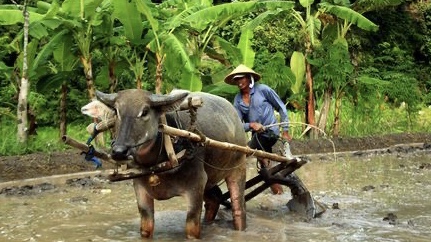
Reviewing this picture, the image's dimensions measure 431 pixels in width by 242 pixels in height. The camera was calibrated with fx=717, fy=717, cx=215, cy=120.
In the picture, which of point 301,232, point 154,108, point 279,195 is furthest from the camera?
point 279,195

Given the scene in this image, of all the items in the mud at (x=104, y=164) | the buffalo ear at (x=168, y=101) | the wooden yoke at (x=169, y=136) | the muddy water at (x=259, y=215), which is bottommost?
the mud at (x=104, y=164)

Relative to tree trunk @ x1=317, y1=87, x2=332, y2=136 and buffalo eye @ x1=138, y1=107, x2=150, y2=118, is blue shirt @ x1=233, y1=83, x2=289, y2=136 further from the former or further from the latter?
tree trunk @ x1=317, y1=87, x2=332, y2=136

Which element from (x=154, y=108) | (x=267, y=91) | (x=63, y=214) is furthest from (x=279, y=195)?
(x=154, y=108)

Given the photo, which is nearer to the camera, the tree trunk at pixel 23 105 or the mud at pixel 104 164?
the mud at pixel 104 164

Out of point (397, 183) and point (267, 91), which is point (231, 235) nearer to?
point (267, 91)

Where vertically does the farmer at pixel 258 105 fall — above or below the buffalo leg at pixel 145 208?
above

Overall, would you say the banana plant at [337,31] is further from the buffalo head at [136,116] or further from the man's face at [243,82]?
the buffalo head at [136,116]

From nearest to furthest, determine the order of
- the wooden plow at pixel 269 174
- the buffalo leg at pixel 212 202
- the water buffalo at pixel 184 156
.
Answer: the water buffalo at pixel 184 156 → the wooden plow at pixel 269 174 → the buffalo leg at pixel 212 202

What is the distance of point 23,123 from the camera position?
38.4 feet

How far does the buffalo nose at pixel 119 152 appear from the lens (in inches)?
202

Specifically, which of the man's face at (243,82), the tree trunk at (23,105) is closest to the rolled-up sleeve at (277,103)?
the man's face at (243,82)

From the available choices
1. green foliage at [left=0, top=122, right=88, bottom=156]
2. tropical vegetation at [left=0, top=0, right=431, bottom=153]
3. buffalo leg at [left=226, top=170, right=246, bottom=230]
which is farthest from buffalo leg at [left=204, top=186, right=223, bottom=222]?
green foliage at [left=0, top=122, right=88, bottom=156]

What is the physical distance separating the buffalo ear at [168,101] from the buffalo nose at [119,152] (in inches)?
19.9

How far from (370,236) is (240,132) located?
63.4 inches
